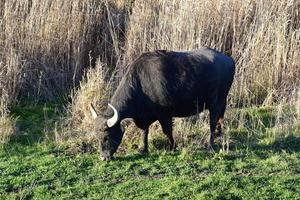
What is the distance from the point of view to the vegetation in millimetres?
7062

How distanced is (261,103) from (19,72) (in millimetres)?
4351

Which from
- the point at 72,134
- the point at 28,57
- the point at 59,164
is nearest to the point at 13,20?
the point at 28,57

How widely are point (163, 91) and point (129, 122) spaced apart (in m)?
1.16

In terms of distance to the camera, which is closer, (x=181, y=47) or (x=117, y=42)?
(x=181, y=47)

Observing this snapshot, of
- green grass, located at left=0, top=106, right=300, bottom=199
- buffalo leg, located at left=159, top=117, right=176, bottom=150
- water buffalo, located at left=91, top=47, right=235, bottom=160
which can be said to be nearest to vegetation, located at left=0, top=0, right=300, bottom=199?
green grass, located at left=0, top=106, right=300, bottom=199

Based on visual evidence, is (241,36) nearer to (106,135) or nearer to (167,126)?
(167,126)

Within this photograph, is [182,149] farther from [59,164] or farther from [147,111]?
[59,164]

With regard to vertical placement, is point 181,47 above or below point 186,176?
above

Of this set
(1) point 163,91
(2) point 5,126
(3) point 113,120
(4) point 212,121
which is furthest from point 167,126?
(2) point 5,126

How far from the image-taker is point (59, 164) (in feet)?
25.3

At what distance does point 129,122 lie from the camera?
345 inches

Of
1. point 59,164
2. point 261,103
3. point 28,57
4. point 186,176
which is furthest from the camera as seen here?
point 28,57

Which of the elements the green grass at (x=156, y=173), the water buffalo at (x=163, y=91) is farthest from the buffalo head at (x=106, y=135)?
the green grass at (x=156, y=173)

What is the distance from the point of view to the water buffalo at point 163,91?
783 cm
